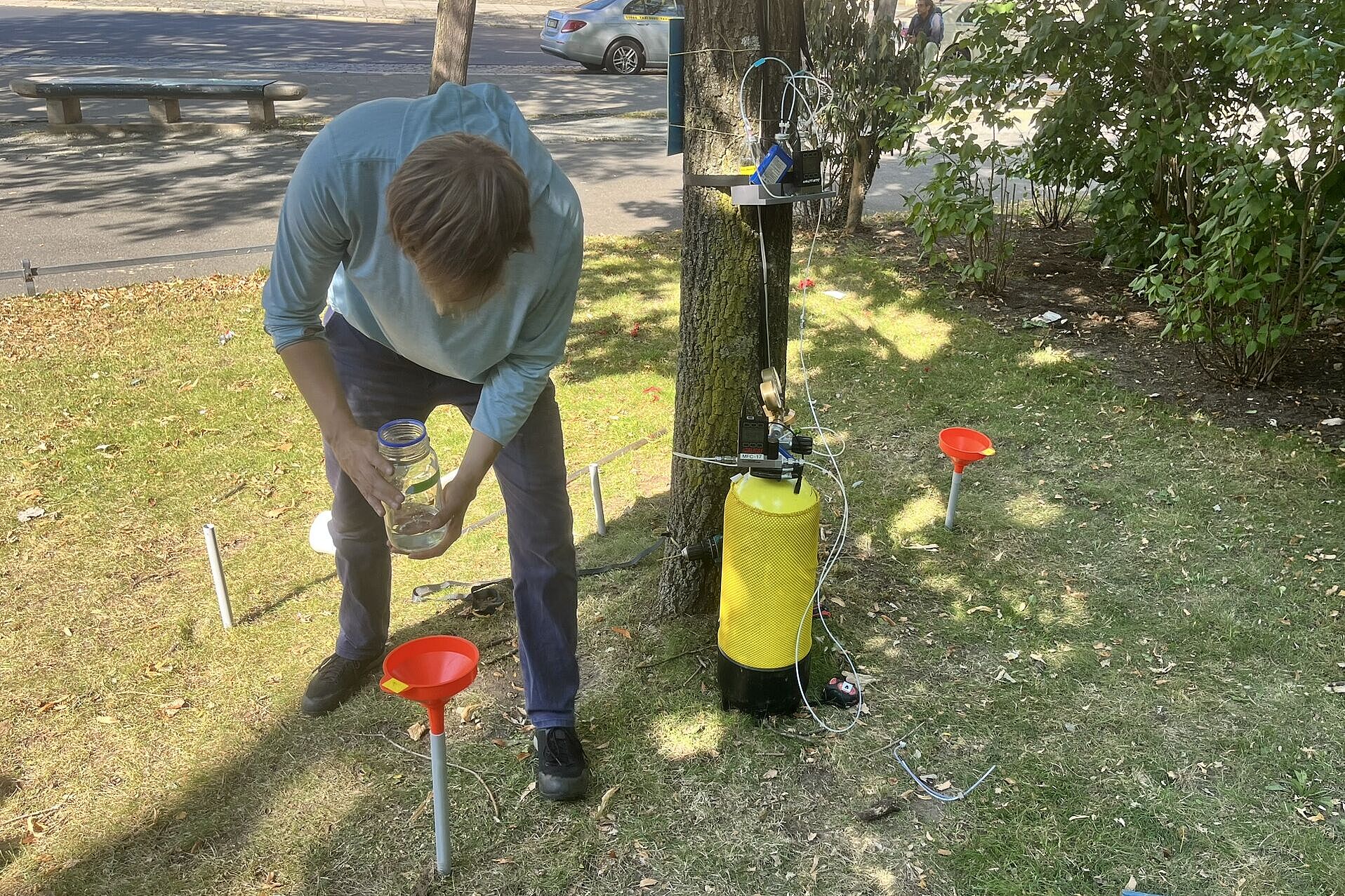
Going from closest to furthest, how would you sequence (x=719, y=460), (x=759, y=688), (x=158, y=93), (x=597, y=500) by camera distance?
(x=759, y=688)
(x=719, y=460)
(x=597, y=500)
(x=158, y=93)

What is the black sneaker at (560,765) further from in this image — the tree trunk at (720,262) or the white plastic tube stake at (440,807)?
the tree trunk at (720,262)

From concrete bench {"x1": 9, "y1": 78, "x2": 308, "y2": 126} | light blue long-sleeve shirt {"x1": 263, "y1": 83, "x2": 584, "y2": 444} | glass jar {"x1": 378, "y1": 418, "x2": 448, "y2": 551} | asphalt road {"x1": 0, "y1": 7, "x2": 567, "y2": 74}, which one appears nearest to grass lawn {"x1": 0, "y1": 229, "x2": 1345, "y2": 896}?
glass jar {"x1": 378, "y1": 418, "x2": 448, "y2": 551}

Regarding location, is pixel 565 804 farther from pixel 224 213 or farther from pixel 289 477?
pixel 224 213

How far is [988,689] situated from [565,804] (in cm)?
140

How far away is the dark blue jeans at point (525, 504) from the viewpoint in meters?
2.46

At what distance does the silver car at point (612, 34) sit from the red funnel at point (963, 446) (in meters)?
13.3

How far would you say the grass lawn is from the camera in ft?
8.04

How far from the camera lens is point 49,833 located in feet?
8.03

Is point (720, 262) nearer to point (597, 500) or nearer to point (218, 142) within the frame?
point (597, 500)

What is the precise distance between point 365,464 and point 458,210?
2.78 feet

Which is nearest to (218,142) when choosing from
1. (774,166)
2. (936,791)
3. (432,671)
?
(774,166)

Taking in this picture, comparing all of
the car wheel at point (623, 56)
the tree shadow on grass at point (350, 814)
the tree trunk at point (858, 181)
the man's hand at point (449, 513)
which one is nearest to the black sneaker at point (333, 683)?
the tree shadow on grass at point (350, 814)

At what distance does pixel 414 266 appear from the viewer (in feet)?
6.61

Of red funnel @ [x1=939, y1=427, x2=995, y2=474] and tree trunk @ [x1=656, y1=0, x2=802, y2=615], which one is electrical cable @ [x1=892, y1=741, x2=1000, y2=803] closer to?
tree trunk @ [x1=656, y1=0, x2=802, y2=615]
